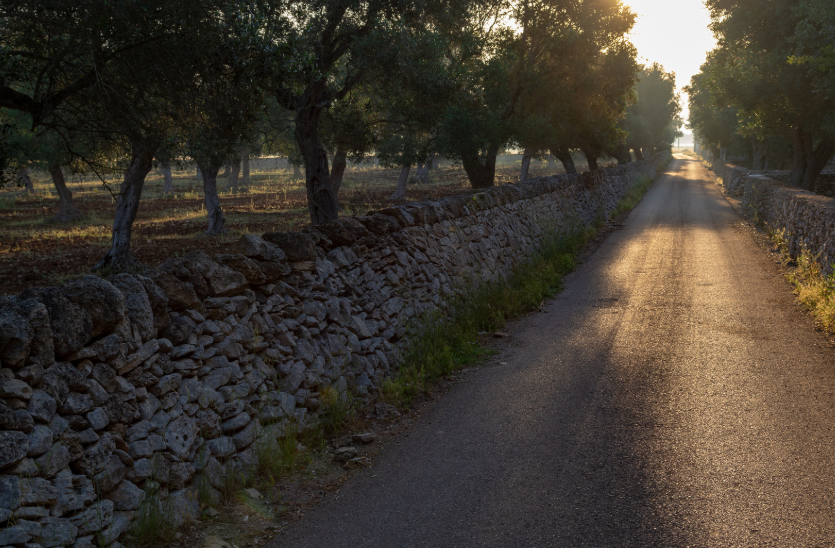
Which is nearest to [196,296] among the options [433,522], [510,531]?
[433,522]

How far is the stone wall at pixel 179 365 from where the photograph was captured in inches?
132

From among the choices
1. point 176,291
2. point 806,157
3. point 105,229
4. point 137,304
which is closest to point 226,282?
point 176,291

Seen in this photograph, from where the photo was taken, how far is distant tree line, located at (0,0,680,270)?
9062mm

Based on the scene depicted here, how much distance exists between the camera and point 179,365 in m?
4.52

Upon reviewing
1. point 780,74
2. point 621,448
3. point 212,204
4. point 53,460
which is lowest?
point 621,448

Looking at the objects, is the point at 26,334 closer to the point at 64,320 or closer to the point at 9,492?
the point at 64,320

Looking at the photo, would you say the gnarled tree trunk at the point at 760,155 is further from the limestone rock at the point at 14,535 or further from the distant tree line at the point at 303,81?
the limestone rock at the point at 14,535

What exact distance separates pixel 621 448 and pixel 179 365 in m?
3.88

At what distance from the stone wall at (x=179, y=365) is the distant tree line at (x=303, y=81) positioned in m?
4.28

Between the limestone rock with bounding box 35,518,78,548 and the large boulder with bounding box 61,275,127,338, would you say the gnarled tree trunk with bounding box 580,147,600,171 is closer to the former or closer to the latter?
the large boulder with bounding box 61,275,127,338

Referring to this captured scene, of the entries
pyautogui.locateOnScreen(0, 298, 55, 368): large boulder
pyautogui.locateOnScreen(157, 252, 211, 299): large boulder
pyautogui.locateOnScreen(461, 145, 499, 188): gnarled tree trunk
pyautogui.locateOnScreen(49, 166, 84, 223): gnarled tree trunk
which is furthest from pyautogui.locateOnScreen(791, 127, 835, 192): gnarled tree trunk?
pyautogui.locateOnScreen(49, 166, 84, 223): gnarled tree trunk

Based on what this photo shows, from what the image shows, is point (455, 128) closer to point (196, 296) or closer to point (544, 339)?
point (544, 339)

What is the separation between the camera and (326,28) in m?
15.3

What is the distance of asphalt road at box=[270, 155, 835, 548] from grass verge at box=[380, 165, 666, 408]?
1.42 ft
